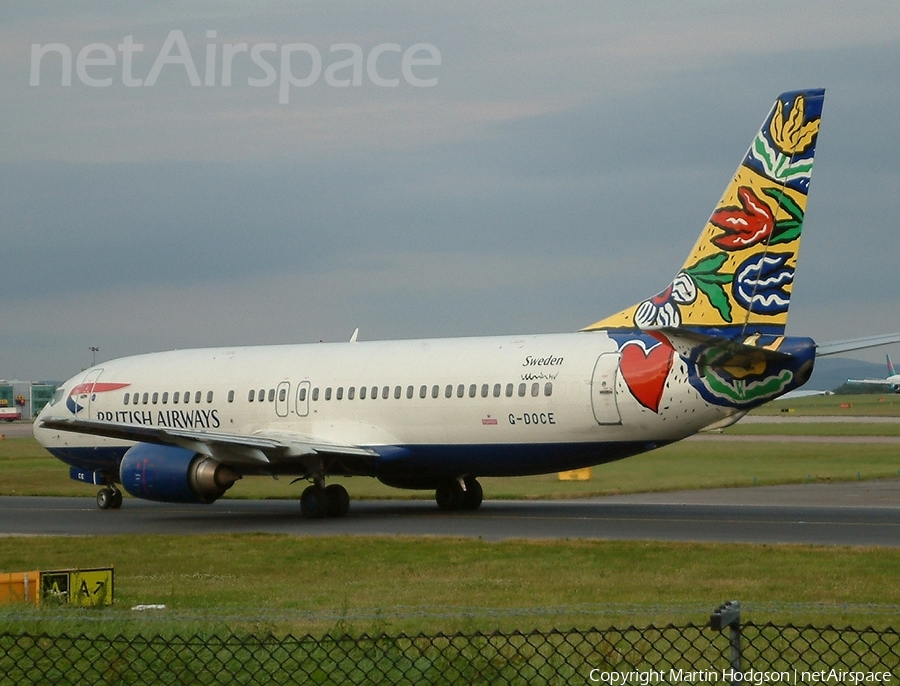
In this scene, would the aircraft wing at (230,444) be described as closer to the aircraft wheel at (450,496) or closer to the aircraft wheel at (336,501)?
the aircraft wheel at (336,501)

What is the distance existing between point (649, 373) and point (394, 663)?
17.8 meters

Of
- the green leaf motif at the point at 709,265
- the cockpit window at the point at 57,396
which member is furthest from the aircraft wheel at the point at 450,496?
the cockpit window at the point at 57,396

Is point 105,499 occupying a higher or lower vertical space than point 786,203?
lower

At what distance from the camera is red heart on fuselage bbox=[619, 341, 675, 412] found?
86.0ft

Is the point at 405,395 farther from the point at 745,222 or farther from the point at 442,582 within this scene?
the point at 442,582

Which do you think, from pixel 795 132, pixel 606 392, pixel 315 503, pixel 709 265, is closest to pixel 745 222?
pixel 709 265

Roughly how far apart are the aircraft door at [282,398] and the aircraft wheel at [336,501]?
116 inches

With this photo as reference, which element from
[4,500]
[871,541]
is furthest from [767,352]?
[4,500]

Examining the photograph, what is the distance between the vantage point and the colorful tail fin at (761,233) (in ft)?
86.2

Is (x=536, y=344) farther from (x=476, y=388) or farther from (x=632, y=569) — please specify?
(x=632, y=569)

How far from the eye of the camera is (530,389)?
2784cm

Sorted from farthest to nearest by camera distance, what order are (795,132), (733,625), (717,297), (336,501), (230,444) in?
(336,501), (230,444), (717,297), (795,132), (733,625)

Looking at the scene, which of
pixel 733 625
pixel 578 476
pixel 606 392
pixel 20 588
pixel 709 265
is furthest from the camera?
pixel 578 476

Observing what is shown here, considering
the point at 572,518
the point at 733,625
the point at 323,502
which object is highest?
the point at 733,625
